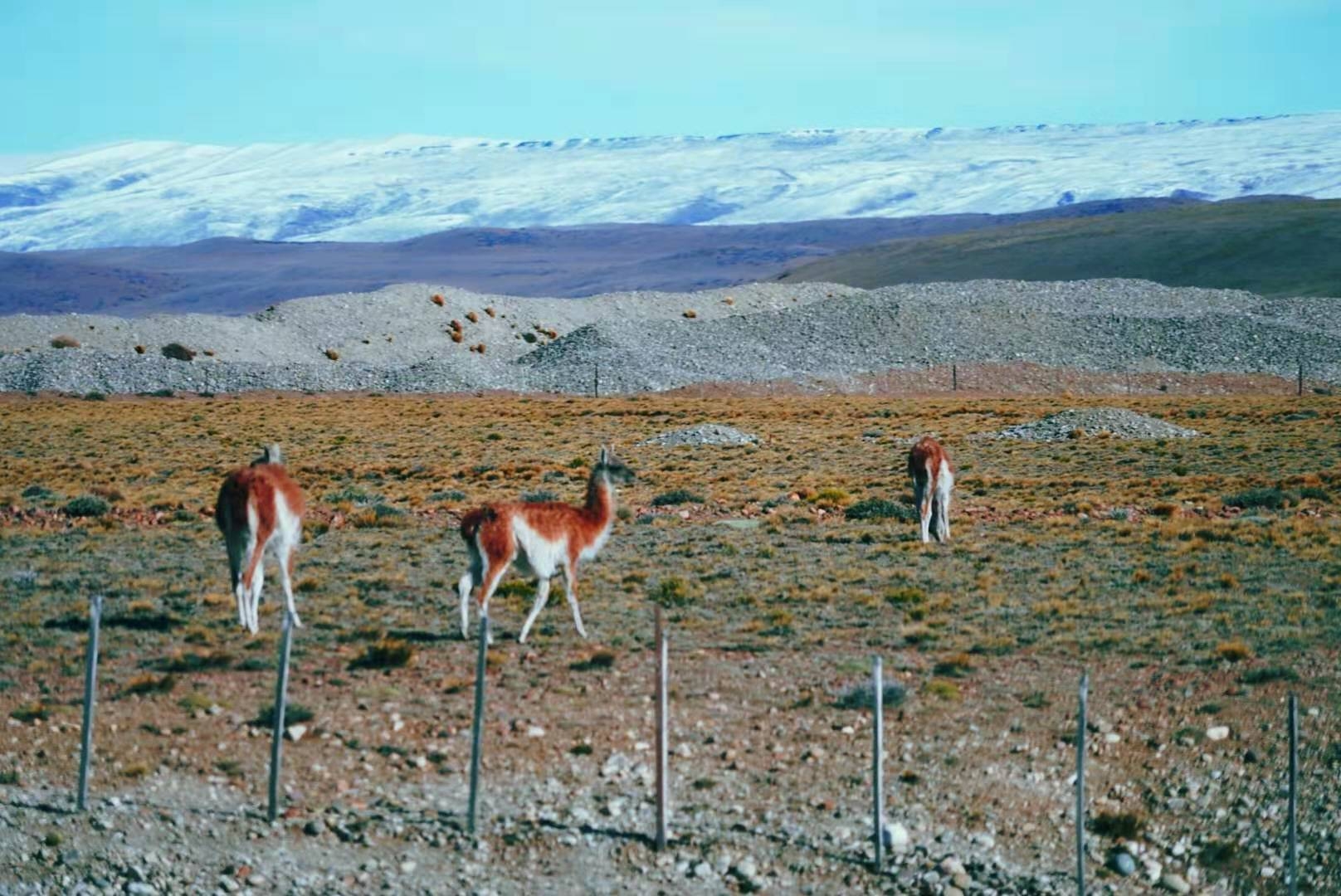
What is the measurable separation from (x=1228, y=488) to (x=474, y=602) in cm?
1683

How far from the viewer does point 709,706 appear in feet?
42.5

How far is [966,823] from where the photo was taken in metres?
11.1

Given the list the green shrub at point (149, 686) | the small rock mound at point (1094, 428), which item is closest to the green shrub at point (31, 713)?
the green shrub at point (149, 686)

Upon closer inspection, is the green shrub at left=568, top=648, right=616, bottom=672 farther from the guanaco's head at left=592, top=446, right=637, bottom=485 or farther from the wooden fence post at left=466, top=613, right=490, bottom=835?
the wooden fence post at left=466, top=613, right=490, bottom=835

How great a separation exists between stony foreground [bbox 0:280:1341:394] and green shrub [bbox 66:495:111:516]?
42.3 metres

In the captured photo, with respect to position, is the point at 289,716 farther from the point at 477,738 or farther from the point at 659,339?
the point at 659,339

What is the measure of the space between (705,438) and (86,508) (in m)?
17.1

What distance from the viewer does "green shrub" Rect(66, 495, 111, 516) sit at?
82.1 ft

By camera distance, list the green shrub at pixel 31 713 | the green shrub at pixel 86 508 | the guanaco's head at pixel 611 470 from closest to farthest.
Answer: the green shrub at pixel 31 713 < the guanaco's head at pixel 611 470 < the green shrub at pixel 86 508

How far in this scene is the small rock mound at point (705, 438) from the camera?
38.8 metres

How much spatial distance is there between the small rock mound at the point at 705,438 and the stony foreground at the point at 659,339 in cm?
2804

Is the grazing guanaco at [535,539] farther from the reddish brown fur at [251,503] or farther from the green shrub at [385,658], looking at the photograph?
the reddish brown fur at [251,503]

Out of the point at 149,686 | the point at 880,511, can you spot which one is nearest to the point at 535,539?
the point at 149,686

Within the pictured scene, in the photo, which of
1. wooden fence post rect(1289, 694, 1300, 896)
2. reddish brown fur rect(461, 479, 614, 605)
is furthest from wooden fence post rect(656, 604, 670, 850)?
wooden fence post rect(1289, 694, 1300, 896)
